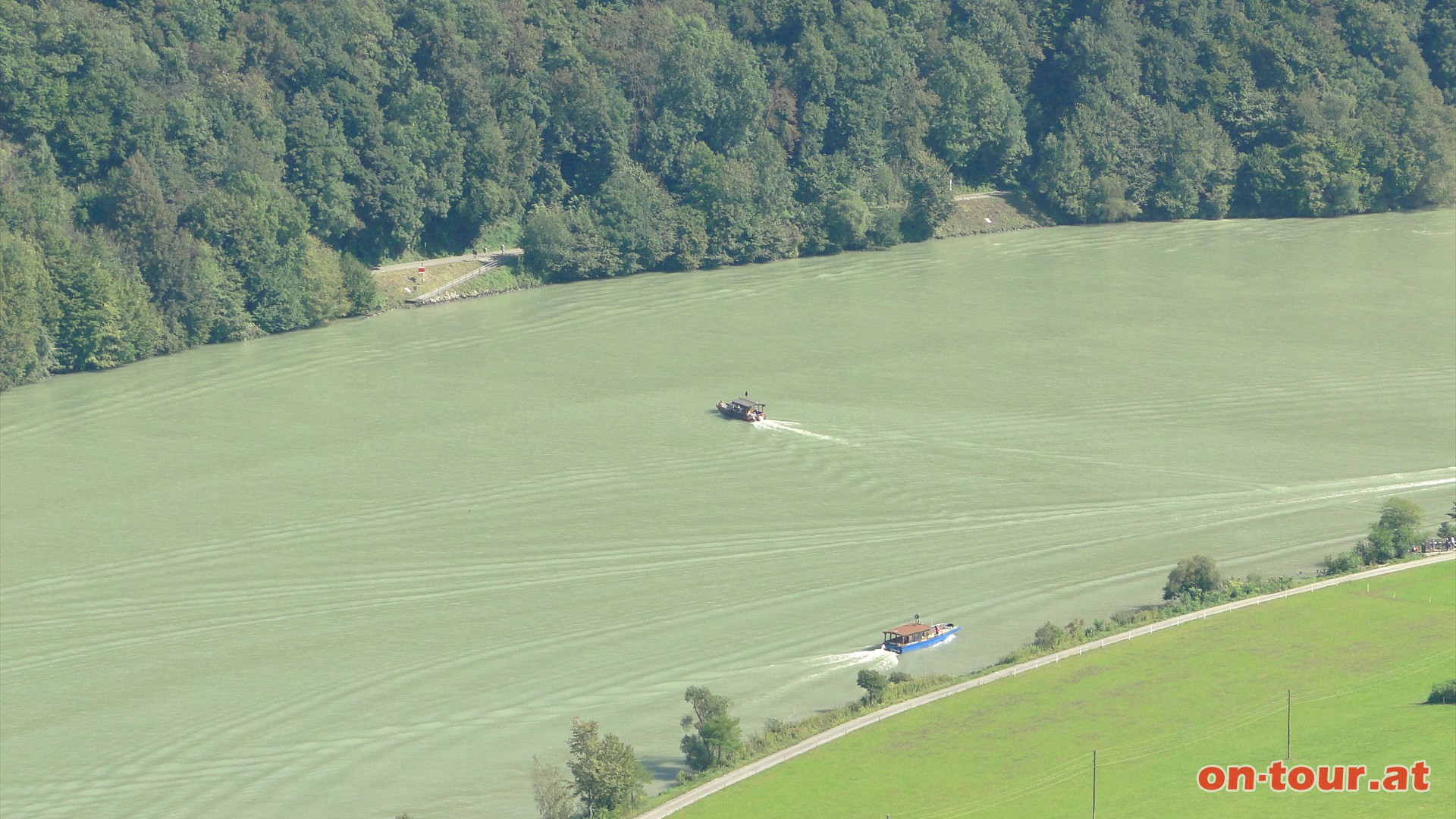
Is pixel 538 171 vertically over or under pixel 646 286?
over

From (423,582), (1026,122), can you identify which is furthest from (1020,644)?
(1026,122)

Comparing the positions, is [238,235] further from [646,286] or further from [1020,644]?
[1020,644]

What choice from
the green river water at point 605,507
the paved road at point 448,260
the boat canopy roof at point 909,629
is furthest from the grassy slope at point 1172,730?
the paved road at point 448,260

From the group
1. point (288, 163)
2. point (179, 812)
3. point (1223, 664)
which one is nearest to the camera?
point (179, 812)

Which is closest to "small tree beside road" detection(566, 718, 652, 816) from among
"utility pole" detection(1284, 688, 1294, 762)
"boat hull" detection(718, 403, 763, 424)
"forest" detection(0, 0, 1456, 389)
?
"utility pole" detection(1284, 688, 1294, 762)

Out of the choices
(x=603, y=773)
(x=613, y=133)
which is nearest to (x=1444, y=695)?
(x=603, y=773)

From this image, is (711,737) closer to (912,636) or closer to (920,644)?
(912,636)
